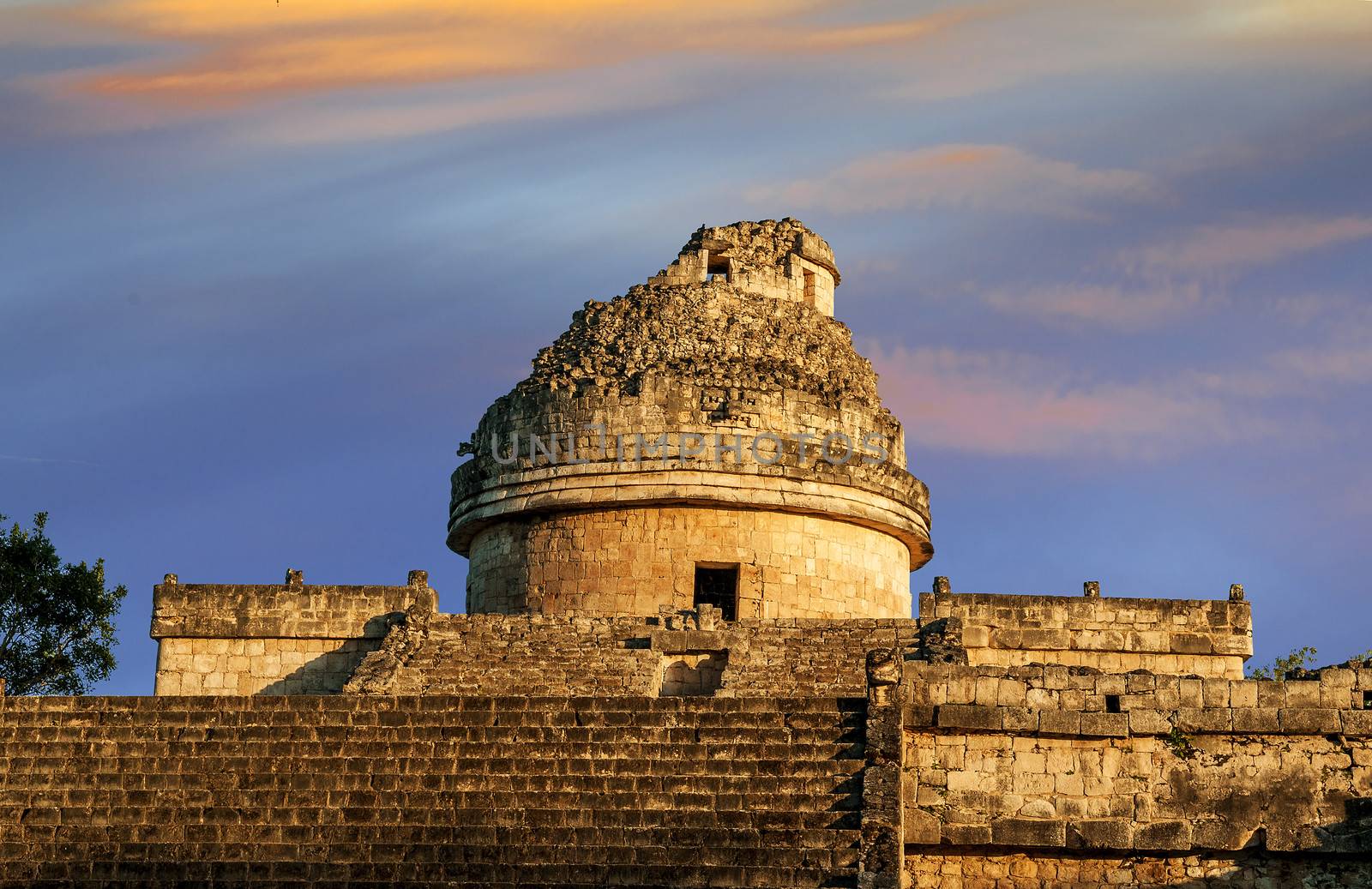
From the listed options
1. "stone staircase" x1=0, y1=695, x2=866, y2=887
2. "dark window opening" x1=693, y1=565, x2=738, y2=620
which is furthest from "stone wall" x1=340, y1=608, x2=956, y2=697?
"stone staircase" x1=0, y1=695, x2=866, y2=887

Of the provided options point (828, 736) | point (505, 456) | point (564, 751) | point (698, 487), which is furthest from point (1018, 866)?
point (505, 456)

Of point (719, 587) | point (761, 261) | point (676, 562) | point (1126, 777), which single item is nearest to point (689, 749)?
point (1126, 777)

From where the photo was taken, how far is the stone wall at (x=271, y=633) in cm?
2558

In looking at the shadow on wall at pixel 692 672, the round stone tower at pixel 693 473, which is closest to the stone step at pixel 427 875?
the shadow on wall at pixel 692 672

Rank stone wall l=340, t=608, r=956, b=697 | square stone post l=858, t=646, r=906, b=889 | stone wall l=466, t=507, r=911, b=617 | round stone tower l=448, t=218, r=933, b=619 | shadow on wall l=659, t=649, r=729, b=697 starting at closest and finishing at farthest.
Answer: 1. square stone post l=858, t=646, r=906, b=889
2. stone wall l=340, t=608, r=956, b=697
3. shadow on wall l=659, t=649, r=729, b=697
4. stone wall l=466, t=507, r=911, b=617
5. round stone tower l=448, t=218, r=933, b=619

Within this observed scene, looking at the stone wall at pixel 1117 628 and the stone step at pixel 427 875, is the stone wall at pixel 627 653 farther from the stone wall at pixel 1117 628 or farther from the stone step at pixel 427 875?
the stone step at pixel 427 875

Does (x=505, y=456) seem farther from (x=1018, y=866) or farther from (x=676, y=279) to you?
(x=1018, y=866)

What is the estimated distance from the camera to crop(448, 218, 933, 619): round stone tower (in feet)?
87.1

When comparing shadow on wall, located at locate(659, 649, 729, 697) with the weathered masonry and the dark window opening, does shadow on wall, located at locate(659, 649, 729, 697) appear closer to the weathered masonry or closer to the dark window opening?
the weathered masonry

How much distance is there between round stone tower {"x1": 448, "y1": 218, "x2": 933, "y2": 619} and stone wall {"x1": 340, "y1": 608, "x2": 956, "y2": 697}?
1850 mm

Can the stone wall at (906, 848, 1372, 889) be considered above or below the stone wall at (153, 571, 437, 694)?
below

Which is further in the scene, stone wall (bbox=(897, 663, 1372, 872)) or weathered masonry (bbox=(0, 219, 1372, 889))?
stone wall (bbox=(897, 663, 1372, 872))

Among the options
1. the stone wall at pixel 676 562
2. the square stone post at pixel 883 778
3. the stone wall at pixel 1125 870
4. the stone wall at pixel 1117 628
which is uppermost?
the stone wall at pixel 676 562

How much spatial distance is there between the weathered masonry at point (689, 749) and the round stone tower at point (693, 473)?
0.91ft
